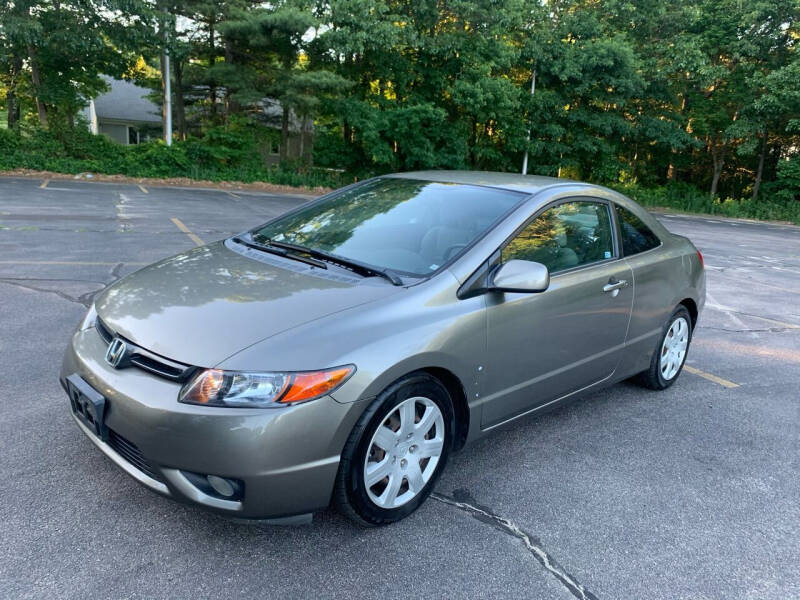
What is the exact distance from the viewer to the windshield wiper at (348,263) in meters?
2.92

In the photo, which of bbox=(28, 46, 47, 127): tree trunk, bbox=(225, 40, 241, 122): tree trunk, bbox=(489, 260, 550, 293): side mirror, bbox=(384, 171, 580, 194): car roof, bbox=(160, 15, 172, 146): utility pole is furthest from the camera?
bbox=(225, 40, 241, 122): tree trunk

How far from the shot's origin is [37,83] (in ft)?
72.7

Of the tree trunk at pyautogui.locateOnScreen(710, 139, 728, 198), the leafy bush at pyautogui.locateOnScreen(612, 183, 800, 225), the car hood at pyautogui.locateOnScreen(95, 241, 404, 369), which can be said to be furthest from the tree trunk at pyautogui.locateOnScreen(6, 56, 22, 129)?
the tree trunk at pyautogui.locateOnScreen(710, 139, 728, 198)

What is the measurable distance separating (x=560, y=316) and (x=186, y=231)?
8566 millimetres

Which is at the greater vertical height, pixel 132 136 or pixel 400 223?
pixel 132 136

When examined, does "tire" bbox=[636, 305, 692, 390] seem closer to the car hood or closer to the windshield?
the windshield

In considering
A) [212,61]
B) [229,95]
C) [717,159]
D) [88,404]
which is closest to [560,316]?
[88,404]

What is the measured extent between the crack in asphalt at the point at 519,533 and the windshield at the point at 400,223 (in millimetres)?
1118

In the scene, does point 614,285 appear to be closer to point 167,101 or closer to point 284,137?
point 167,101

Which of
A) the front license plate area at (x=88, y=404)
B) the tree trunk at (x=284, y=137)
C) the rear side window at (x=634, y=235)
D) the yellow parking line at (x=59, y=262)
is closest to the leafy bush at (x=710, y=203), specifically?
the tree trunk at (x=284, y=137)

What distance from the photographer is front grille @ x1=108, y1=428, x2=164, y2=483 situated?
92.8 inches

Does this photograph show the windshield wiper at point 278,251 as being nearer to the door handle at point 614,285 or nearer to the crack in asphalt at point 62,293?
the door handle at point 614,285

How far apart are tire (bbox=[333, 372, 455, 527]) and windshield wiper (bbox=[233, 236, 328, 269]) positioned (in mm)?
854

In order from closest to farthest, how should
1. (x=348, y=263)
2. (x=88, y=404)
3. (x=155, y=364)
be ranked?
(x=155, y=364) < (x=88, y=404) < (x=348, y=263)
